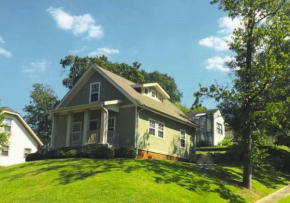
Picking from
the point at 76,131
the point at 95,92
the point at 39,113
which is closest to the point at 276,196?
the point at 95,92

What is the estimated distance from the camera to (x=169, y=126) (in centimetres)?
2784

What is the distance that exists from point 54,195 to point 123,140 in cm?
1119

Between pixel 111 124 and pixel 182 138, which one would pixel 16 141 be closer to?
pixel 111 124

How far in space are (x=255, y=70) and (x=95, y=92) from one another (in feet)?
43.8

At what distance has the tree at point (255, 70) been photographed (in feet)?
59.4

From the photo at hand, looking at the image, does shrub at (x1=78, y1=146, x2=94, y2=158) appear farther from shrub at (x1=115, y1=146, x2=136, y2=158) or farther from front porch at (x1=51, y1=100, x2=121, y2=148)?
shrub at (x1=115, y1=146, x2=136, y2=158)

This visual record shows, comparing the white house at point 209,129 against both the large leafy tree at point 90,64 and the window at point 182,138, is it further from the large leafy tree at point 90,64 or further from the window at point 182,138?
the window at point 182,138

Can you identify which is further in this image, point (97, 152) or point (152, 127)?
point (152, 127)

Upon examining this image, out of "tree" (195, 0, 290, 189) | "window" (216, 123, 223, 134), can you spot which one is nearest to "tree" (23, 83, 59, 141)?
"window" (216, 123, 223, 134)

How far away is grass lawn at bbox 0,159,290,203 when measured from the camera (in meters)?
13.4

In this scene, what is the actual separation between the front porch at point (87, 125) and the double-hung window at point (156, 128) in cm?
269

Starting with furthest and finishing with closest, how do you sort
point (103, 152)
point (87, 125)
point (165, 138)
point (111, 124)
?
point (165, 138) < point (111, 124) < point (87, 125) < point (103, 152)

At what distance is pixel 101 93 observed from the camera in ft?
88.7

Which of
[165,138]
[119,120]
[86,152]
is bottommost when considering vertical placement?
[86,152]
